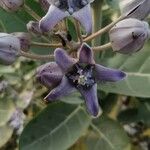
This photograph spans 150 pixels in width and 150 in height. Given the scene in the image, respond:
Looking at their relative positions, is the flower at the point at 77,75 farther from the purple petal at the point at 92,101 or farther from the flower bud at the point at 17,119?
the flower bud at the point at 17,119

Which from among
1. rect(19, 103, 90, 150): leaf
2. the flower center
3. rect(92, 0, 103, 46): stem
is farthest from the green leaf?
the flower center

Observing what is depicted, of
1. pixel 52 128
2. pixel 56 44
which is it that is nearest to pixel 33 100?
pixel 52 128

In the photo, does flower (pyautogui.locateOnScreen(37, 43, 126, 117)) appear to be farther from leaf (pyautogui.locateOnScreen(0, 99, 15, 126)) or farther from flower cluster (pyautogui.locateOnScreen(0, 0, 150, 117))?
leaf (pyautogui.locateOnScreen(0, 99, 15, 126))

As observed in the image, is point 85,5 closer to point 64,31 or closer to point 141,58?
point 64,31

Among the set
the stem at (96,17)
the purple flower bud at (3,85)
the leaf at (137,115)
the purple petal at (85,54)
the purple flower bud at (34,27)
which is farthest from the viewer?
the leaf at (137,115)

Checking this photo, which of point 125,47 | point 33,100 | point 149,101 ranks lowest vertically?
point 149,101

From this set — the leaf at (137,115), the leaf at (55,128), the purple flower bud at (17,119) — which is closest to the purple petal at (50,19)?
the leaf at (55,128)
